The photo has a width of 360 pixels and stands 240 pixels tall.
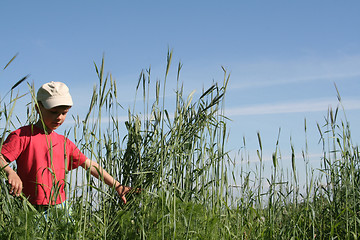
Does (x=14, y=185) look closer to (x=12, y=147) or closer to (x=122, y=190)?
(x=12, y=147)

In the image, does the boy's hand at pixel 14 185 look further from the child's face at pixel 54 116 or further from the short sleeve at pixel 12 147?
the child's face at pixel 54 116

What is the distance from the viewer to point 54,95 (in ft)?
8.00

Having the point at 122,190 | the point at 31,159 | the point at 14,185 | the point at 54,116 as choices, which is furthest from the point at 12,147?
the point at 122,190

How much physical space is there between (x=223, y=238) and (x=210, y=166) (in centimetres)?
42

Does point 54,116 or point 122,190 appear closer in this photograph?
point 122,190

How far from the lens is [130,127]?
7.59ft

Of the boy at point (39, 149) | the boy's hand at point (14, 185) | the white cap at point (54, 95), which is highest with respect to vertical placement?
the white cap at point (54, 95)

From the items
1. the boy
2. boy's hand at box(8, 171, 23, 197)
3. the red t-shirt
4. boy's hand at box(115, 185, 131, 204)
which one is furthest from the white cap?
boy's hand at box(115, 185, 131, 204)

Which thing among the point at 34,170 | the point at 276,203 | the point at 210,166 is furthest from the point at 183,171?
the point at 34,170

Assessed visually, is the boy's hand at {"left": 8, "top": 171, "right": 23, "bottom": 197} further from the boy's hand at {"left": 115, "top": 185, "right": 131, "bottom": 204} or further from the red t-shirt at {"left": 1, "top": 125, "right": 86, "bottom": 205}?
the boy's hand at {"left": 115, "top": 185, "right": 131, "bottom": 204}

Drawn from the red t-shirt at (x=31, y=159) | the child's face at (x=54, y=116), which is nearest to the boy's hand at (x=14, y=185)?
the red t-shirt at (x=31, y=159)

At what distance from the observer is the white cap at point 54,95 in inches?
95.3

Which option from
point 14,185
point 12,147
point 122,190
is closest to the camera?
point 14,185

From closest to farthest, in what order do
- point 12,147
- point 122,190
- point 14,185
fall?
point 14,185 → point 122,190 → point 12,147
